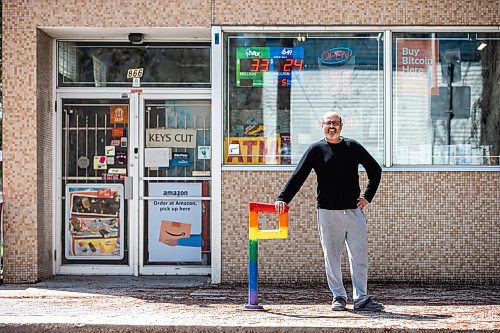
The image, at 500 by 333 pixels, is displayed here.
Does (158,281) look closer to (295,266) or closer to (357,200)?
(295,266)

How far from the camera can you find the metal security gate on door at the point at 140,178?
1177cm

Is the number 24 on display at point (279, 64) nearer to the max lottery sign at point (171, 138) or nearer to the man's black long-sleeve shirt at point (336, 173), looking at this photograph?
the max lottery sign at point (171, 138)

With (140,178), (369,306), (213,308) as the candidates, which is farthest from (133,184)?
(369,306)

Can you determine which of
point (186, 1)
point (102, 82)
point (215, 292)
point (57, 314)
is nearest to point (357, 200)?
point (215, 292)

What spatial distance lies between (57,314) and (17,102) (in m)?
3.38

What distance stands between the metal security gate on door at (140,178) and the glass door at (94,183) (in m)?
0.01

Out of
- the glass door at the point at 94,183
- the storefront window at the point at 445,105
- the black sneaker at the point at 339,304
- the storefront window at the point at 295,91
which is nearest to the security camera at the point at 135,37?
the glass door at the point at 94,183

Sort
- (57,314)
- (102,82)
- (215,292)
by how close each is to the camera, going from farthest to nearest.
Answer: (102,82)
(215,292)
(57,314)

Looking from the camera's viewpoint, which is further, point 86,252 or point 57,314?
point 86,252

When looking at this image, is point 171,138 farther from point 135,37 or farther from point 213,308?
point 213,308

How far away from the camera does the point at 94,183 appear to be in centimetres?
1191

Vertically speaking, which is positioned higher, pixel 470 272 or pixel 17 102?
pixel 17 102

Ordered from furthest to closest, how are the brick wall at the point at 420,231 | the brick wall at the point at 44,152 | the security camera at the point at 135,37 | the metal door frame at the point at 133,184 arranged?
1. the metal door frame at the point at 133,184
2. the security camera at the point at 135,37
3. the brick wall at the point at 44,152
4. the brick wall at the point at 420,231

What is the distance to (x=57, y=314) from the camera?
854cm
